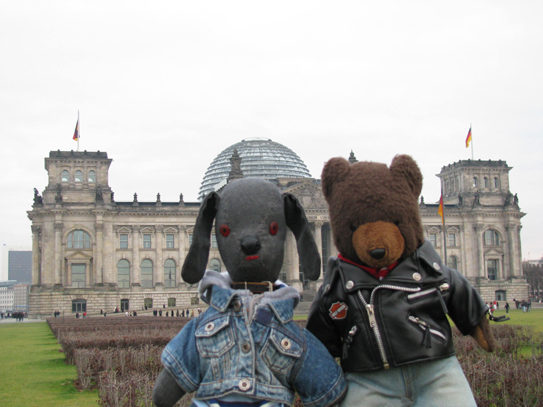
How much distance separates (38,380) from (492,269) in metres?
66.9

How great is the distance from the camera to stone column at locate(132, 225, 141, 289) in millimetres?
66062

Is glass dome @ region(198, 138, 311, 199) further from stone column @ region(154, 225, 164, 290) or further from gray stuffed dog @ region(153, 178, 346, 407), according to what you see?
gray stuffed dog @ region(153, 178, 346, 407)

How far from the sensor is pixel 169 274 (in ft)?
222

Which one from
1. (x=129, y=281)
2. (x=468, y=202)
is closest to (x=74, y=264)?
(x=129, y=281)

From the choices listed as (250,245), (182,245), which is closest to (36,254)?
(182,245)

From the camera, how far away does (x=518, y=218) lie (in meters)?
75.1

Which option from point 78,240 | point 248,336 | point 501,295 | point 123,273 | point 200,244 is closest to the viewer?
point 248,336

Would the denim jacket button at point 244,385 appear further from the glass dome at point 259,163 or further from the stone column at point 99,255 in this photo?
the glass dome at point 259,163

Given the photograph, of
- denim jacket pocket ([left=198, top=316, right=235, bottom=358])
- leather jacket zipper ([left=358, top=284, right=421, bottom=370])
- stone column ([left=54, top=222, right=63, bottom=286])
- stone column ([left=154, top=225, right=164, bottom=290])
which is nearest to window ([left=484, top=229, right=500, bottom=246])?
stone column ([left=154, top=225, right=164, bottom=290])

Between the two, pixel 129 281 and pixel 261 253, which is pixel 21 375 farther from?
pixel 129 281

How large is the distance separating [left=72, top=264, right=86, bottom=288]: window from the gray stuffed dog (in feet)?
206

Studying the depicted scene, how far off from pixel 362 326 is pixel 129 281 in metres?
63.8

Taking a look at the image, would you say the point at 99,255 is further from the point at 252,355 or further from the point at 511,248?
the point at 252,355

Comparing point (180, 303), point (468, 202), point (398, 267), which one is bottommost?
point (180, 303)
